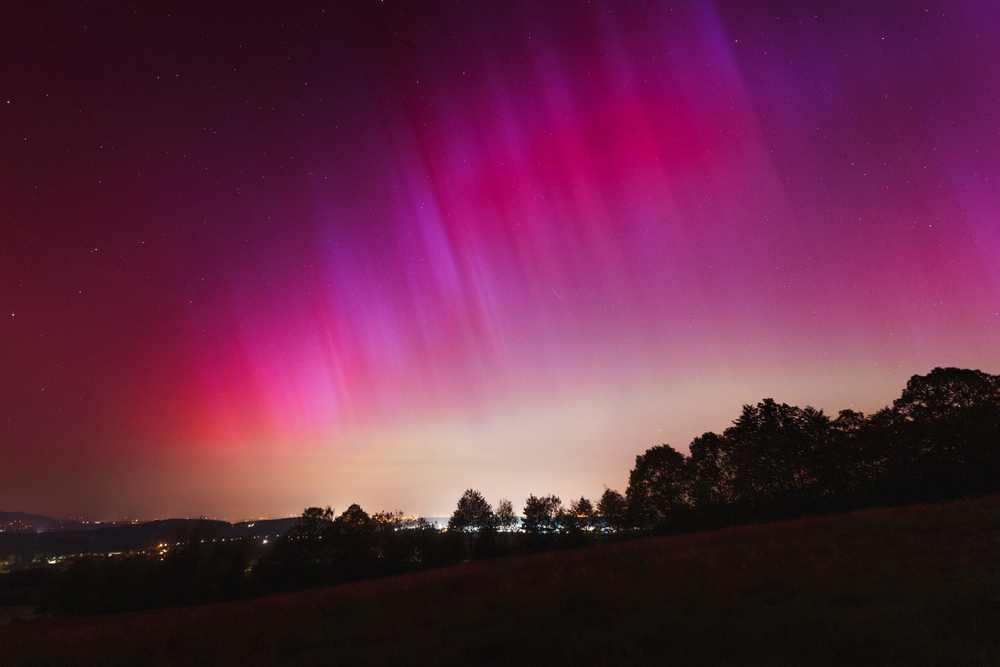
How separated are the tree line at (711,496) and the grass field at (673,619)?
30816 millimetres

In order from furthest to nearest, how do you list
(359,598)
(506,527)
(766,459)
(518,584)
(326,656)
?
1. (506,527)
2. (766,459)
3. (359,598)
4. (518,584)
5. (326,656)

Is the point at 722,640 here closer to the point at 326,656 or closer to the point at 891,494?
the point at 326,656

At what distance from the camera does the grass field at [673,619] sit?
5844 mm

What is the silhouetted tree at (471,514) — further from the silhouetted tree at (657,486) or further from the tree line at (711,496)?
the silhouetted tree at (657,486)

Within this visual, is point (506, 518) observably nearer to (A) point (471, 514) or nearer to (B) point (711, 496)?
(A) point (471, 514)

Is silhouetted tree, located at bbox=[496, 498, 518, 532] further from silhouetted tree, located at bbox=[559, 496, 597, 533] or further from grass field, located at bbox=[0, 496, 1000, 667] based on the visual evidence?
grass field, located at bbox=[0, 496, 1000, 667]

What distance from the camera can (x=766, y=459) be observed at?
1918 inches

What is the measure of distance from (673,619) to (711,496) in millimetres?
55697

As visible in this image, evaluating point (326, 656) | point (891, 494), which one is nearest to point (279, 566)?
point (326, 656)

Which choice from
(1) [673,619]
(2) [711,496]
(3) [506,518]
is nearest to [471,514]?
(3) [506,518]

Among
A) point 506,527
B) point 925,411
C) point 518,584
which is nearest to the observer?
point 518,584

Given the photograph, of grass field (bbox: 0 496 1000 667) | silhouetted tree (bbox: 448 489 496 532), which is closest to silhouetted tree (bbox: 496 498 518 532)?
silhouetted tree (bbox: 448 489 496 532)

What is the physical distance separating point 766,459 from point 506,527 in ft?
140

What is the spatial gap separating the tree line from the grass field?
30816 millimetres
